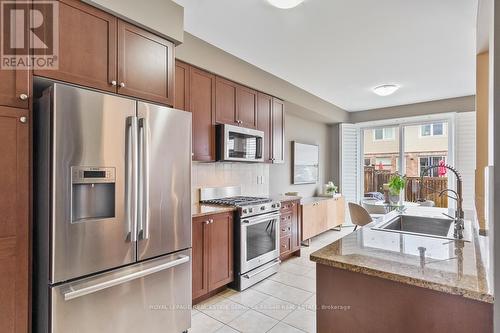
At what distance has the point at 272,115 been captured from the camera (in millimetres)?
3965

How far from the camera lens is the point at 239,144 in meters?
3.36

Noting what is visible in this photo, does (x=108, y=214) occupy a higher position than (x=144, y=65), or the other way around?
(x=144, y=65)

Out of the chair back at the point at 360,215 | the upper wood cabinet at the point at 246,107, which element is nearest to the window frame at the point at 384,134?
the chair back at the point at 360,215

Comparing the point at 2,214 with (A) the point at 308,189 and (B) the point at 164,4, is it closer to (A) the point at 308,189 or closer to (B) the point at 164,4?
(B) the point at 164,4

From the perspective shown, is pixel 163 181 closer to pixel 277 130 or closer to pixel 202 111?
pixel 202 111

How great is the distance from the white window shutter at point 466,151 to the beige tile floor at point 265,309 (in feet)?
11.8

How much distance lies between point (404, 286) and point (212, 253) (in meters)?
1.89

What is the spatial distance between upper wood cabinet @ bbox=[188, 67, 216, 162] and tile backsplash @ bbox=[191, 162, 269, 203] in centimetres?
31

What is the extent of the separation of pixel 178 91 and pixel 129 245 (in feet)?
5.13

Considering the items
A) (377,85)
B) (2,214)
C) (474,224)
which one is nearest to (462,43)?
(377,85)

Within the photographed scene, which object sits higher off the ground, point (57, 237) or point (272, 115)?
point (272, 115)

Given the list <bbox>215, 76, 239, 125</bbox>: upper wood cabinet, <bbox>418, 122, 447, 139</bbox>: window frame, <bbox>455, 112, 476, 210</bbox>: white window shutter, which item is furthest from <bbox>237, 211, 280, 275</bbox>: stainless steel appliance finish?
<bbox>418, 122, 447, 139</bbox>: window frame

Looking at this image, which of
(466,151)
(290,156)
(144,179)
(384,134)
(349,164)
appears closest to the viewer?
(144,179)

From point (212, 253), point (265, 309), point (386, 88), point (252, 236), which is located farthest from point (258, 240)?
point (386, 88)
